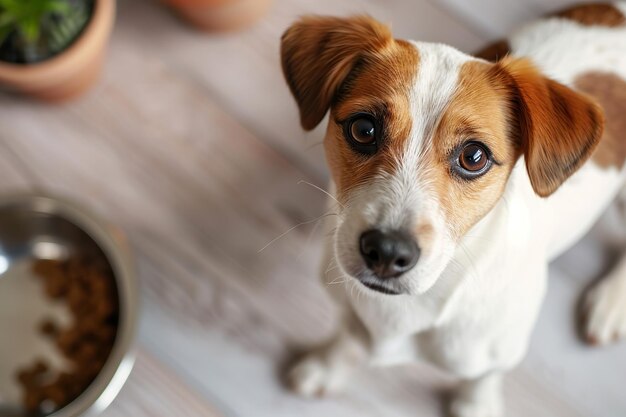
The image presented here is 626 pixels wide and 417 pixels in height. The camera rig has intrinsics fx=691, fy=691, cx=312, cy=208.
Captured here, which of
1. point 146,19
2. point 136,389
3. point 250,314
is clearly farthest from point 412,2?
point 136,389

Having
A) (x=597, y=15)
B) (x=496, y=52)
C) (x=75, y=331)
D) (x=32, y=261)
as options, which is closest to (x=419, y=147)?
(x=496, y=52)

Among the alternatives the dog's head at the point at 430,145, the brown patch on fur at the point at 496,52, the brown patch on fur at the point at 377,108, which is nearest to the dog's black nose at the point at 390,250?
the dog's head at the point at 430,145

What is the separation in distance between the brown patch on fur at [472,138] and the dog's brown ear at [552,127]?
0.03 meters

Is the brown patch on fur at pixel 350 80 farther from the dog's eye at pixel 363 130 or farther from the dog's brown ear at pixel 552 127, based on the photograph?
the dog's brown ear at pixel 552 127

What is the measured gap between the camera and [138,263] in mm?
1873

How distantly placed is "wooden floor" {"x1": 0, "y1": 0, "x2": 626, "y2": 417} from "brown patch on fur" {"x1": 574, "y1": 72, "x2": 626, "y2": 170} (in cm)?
51

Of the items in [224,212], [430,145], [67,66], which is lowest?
[224,212]

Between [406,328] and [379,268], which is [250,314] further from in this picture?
[379,268]

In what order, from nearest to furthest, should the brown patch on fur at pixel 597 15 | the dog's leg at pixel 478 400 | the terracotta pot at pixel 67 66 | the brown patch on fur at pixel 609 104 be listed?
the brown patch on fur at pixel 609 104 → the brown patch on fur at pixel 597 15 → the dog's leg at pixel 478 400 → the terracotta pot at pixel 67 66

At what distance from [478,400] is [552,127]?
0.84m

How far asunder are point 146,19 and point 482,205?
1350 millimetres

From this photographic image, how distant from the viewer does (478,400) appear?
1.69m

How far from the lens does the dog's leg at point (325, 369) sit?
5.63ft

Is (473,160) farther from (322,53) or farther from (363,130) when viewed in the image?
(322,53)
